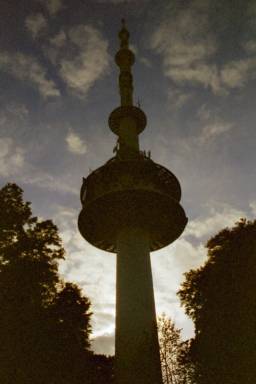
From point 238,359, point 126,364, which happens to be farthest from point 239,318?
point 126,364

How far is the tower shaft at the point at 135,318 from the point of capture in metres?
20.4

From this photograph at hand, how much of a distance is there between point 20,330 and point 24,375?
192 centimetres

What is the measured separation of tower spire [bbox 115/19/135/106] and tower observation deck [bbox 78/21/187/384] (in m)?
2.87

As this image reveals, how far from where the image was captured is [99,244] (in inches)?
1144

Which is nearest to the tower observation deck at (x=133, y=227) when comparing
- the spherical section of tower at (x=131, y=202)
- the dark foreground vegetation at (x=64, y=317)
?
the spherical section of tower at (x=131, y=202)

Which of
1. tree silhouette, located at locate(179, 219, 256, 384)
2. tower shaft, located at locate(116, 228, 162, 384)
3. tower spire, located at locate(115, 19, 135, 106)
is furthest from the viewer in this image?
tower spire, located at locate(115, 19, 135, 106)

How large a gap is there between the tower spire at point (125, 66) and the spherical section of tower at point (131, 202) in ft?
28.7

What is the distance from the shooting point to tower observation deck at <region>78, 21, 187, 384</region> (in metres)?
20.8

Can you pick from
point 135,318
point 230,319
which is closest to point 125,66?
point 135,318

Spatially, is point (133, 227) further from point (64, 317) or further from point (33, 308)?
point (33, 308)

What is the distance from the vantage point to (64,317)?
21062mm

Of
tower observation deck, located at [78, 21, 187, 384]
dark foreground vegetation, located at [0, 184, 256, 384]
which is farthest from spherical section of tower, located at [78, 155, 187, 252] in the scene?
dark foreground vegetation, located at [0, 184, 256, 384]

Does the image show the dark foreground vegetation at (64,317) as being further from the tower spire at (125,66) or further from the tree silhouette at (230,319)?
the tower spire at (125,66)

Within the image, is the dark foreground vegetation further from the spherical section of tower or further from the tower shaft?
the spherical section of tower
